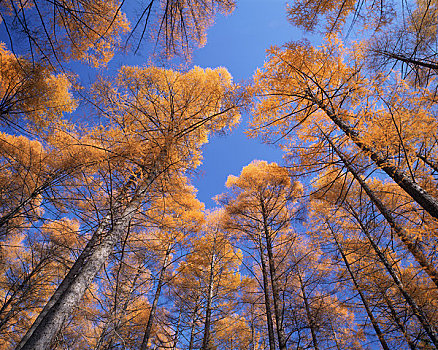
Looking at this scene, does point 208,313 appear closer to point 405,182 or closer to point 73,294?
point 73,294

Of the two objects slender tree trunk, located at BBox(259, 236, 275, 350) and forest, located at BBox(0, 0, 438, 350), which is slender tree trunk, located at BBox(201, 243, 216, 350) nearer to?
forest, located at BBox(0, 0, 438, 350)

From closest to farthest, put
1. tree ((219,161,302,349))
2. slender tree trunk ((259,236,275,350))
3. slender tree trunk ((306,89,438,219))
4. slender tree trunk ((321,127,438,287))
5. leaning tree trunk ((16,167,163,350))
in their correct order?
leaning tree trunk ((16,167,163,350))
slender tree trunk ((306,89,438,219))
slender tree trunk ((321,127,438,287))
slender tree trunk ((259,236,275,350))
tree ((219,161,302,349))

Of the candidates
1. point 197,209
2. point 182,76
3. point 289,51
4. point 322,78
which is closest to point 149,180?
point 182,76

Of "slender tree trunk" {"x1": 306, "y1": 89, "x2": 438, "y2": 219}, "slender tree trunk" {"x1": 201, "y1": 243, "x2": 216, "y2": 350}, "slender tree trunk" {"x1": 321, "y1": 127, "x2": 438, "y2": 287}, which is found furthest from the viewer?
"slender tree trunk" {"x1": 201, "y1": 243, "x2": 216, "y2": 350}

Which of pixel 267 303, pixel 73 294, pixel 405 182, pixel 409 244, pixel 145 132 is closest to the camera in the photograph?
pixel 73 294

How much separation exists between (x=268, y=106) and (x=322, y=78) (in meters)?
1.30

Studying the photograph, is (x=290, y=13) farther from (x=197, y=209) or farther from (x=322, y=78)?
(x=197, y=209)

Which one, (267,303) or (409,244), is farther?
(267,303)

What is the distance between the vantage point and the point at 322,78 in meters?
4.30

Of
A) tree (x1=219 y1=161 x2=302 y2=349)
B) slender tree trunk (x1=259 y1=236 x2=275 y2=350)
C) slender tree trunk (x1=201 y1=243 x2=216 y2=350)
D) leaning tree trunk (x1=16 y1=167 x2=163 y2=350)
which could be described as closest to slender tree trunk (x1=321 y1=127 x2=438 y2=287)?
tree (x1=219 y1=161 x2=302 y2=349)

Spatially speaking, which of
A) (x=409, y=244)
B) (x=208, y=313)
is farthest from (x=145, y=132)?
(x=409, y=244)

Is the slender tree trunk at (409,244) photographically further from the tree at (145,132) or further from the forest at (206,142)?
the tree at (145,132)

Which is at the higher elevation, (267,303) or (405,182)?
(405,182)

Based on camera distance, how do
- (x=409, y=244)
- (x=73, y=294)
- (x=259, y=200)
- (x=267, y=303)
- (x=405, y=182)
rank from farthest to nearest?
1. (x=259, y=200)
2. (x=267, y=303)
3. (x=409, y=244)
4. (x=405, y=182)
5. (x=73, y=294)
